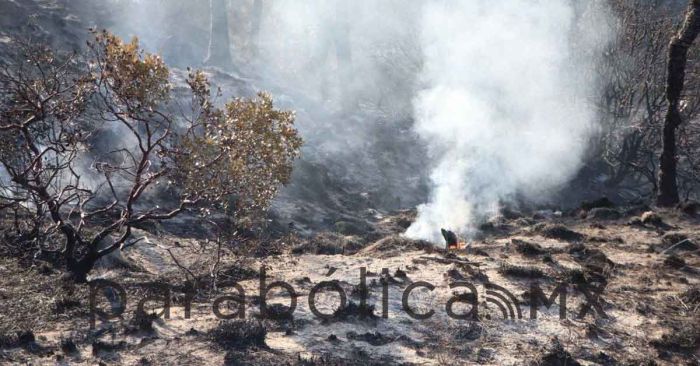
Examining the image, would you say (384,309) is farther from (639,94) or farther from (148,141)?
(639,94)

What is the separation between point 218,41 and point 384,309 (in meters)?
29.1

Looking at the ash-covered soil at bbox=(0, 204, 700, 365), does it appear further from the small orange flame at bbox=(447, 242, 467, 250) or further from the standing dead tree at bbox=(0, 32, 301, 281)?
the standing dead tree at bbox=(0, 32, 301, 281)

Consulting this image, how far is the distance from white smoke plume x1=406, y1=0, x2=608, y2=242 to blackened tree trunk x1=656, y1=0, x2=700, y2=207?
641cm

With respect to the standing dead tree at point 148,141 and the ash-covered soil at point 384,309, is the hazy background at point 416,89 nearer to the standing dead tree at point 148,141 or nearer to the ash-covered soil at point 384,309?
the ash-covered soil at point 384,309

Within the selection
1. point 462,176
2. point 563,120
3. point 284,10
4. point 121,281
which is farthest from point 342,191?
point 284,10

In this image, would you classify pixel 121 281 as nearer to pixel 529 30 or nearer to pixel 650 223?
pixel 650 223

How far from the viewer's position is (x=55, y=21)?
91.2 ft

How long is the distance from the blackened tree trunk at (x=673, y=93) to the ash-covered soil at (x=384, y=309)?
8.44 feet

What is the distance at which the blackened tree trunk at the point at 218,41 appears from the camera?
113 feet

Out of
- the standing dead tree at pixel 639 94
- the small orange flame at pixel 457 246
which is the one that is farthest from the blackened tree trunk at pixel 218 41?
the small orange flame at pixel 457 246

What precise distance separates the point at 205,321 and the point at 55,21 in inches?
984

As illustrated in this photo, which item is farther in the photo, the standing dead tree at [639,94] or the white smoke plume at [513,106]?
the white smoke plume at [513,106]

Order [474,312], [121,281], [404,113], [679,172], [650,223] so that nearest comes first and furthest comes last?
[474,312] → [121,281] → [650,223] → [679,172] → [404,113]

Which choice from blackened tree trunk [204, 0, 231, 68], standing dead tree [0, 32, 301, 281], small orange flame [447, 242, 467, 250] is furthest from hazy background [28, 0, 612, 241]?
standing dead tree [0, 32, 301, 281]
